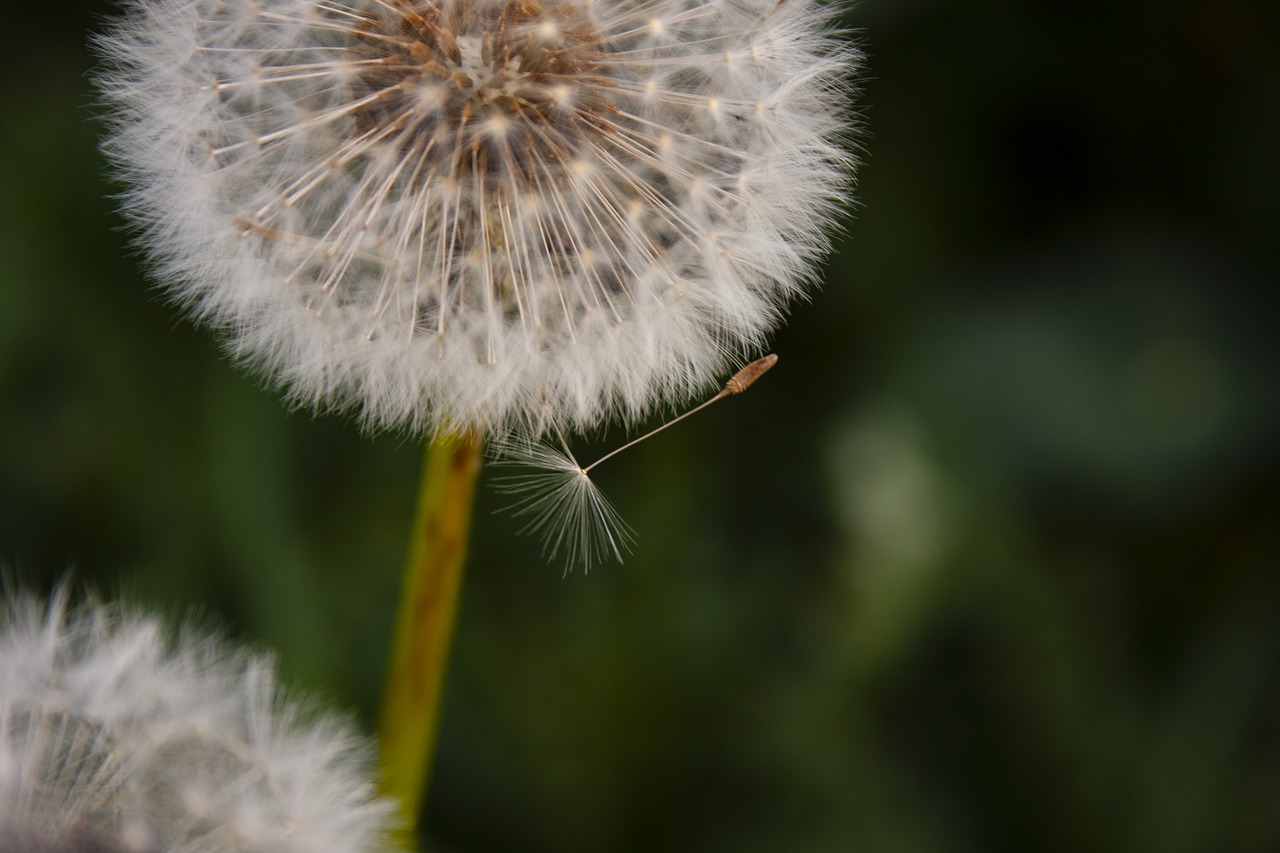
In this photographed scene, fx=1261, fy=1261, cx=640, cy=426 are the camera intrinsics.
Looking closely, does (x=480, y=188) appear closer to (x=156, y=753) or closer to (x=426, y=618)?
(x=426, y=618)

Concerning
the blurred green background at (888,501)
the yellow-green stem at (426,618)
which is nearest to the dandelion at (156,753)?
the yellow-green stem at (426,618)

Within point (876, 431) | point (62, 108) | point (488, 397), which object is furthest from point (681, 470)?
point (62, 108)

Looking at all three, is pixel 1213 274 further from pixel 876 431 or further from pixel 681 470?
pixel 681 470

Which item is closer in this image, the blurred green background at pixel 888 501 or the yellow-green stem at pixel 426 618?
the yellow-green stem at pixel 426 618

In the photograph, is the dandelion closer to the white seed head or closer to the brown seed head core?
the white seed head

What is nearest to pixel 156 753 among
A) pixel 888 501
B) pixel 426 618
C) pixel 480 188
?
pixel 426 618

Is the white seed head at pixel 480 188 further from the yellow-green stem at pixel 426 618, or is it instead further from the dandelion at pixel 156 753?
the dandelion at pixel 156 753

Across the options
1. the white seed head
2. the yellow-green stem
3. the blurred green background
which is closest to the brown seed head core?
the white seed head
